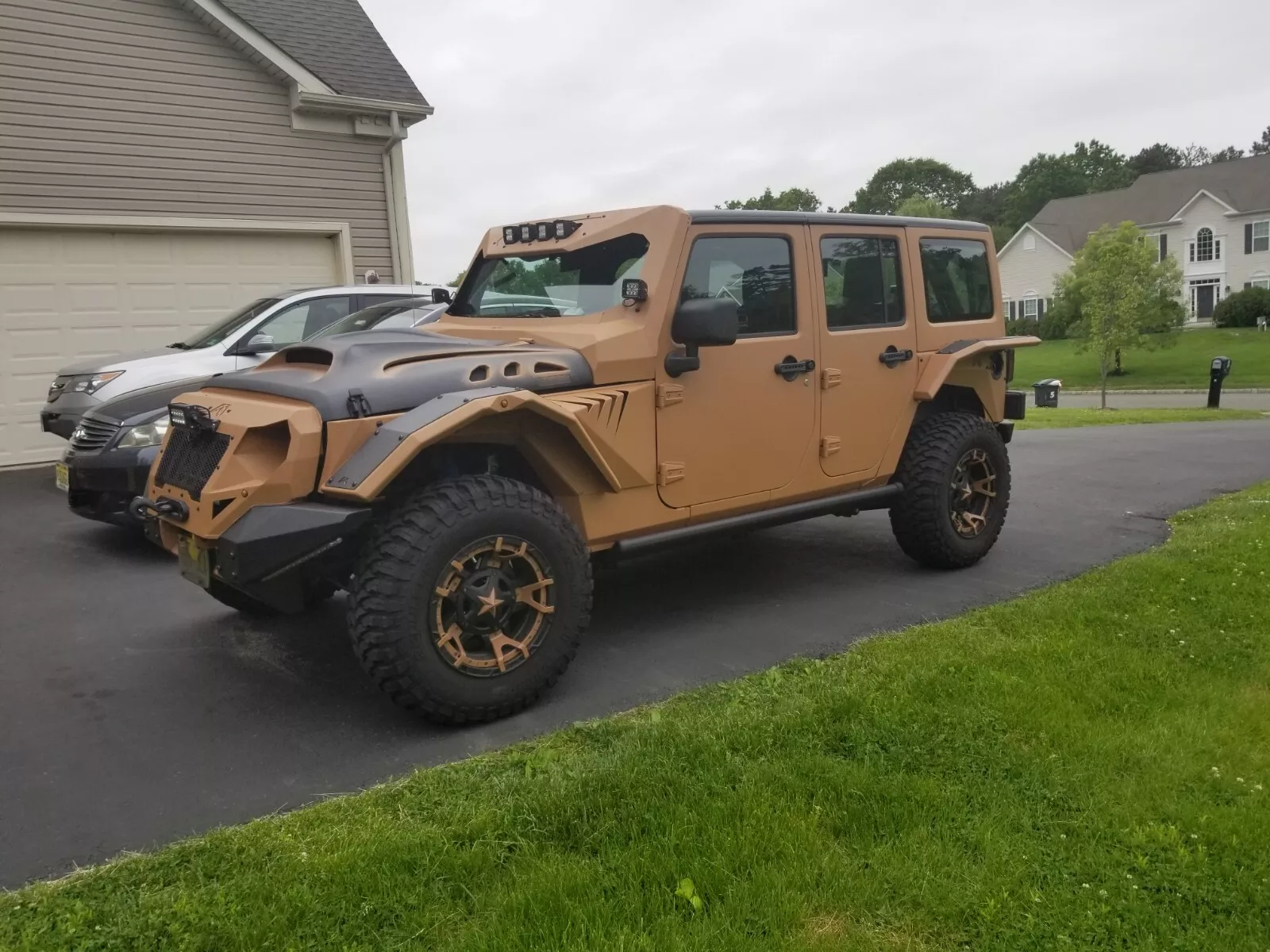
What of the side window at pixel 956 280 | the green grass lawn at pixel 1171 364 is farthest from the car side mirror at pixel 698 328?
the green grass lawn at pixel 1171 364

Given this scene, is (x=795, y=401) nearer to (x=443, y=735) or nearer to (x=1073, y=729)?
(x=1073, y=729)

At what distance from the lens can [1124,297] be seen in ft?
112

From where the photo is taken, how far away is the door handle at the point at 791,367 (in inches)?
191

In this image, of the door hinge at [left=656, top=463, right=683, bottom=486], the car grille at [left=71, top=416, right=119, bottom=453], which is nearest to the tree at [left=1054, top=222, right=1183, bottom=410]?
the door hinge at [left=656, top=463, right=683, bottom=486]

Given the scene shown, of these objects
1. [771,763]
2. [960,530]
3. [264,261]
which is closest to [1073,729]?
[771,763]

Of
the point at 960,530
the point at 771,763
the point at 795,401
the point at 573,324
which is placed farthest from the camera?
the point at 960,530

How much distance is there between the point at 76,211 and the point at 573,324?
829cm

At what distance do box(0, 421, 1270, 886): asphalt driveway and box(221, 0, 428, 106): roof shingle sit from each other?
21.6 ft

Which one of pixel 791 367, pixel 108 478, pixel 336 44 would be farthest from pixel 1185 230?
pixel 108 478

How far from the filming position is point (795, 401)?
4930 millimetres

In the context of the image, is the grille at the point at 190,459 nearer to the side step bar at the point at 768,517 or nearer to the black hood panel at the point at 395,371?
the black hood panel at the point at 395,371

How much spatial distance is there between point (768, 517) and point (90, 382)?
575 centimetres

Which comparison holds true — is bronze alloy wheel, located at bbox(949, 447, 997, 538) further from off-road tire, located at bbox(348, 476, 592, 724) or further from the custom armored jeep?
off-road tire, located at bbox(348, 476, 592, 724)

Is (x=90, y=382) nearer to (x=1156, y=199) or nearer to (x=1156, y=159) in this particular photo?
(x=1156, y=199)
